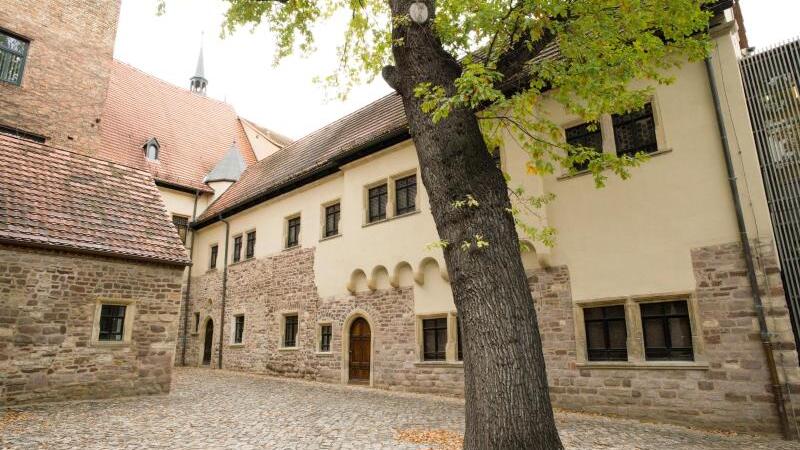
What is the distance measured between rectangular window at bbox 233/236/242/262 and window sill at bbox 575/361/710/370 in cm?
1335

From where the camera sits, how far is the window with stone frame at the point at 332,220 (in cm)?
1416

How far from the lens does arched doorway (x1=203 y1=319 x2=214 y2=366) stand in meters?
18.6

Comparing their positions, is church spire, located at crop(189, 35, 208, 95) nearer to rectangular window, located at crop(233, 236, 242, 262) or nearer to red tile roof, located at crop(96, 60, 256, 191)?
red tile roof, located at crop(96, 60, 256, 191)

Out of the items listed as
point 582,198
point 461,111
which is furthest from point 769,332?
point 461,111

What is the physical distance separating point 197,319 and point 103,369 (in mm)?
10381

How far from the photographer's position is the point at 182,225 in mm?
20484

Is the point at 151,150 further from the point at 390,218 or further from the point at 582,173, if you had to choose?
the point at 582,173

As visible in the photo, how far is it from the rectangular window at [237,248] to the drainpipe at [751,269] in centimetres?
1539

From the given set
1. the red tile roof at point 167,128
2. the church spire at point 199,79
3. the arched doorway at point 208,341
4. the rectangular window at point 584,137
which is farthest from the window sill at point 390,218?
the church spire at point 199,79

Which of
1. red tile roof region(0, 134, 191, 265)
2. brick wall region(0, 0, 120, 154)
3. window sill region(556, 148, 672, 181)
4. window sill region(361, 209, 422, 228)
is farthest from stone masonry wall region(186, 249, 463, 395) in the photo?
brick wall region(0, 0, 120, 154)

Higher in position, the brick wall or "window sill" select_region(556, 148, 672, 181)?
the brick wall

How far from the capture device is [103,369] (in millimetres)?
9477

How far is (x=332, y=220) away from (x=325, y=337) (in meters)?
3.42

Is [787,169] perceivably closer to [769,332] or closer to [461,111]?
[769,332]
